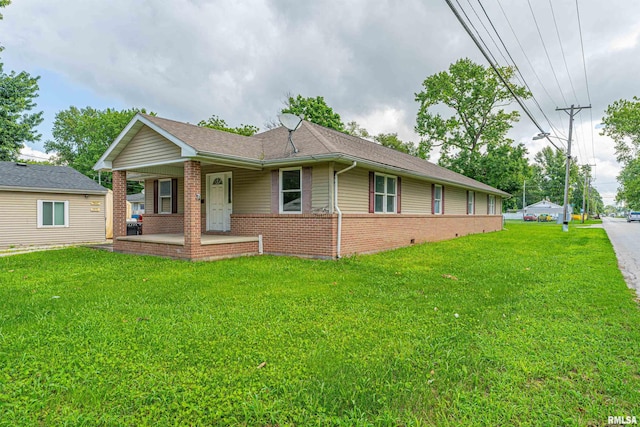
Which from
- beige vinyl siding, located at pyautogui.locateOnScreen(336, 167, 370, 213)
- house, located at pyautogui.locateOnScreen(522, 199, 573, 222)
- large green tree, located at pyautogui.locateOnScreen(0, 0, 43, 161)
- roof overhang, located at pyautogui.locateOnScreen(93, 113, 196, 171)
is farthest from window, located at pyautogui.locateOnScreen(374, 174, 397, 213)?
house, located at pyautogui.locateOnScreen(522, 199, 573, 222)

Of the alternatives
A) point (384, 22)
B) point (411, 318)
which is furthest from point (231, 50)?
point (411, 318)

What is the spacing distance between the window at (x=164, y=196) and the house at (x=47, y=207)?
3945 mm

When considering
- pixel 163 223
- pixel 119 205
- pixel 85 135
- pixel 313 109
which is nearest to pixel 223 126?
pixel 313 109

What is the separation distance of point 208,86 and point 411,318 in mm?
21500

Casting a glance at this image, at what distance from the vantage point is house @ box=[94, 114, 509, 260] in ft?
31.1

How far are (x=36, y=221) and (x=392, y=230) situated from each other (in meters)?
14.7

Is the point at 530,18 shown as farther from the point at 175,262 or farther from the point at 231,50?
the point at 231,50

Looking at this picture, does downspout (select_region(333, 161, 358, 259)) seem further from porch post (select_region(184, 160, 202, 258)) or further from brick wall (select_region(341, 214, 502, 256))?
porch post (select_region(184, 160, 202, 258))

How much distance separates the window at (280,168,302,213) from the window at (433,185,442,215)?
799cm

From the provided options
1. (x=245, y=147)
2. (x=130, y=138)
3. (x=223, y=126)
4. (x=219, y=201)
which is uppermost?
(x=223, y=126)

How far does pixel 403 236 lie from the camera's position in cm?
1277

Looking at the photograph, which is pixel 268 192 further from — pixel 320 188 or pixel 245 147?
pixel 320 188

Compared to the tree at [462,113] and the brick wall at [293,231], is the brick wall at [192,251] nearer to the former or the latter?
the brick wall at [293,231]

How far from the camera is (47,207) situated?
48.7 ft
